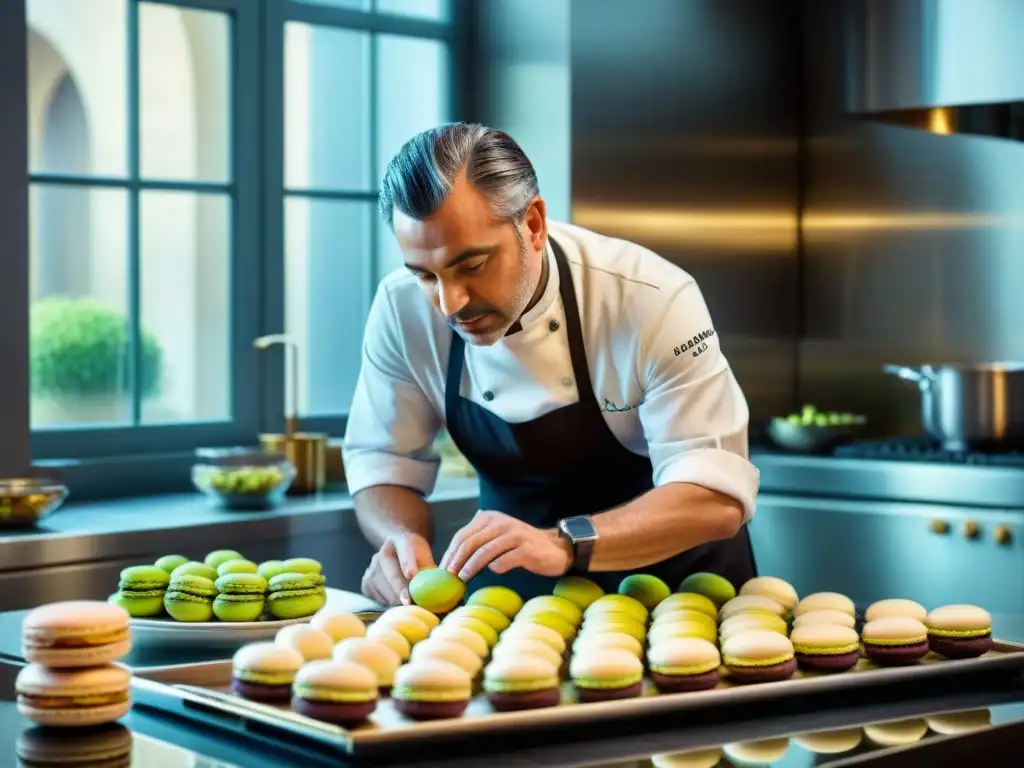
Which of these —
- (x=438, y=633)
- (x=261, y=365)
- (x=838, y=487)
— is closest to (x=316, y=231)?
(x=261, y=365)

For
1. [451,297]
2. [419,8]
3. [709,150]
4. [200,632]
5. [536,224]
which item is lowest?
[200,632]

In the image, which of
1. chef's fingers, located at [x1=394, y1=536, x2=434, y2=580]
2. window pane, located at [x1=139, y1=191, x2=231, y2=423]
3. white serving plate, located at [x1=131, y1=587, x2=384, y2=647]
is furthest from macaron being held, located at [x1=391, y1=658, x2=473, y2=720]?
window pane, located at [x1=139, y1=191, x2=231, y2=423]

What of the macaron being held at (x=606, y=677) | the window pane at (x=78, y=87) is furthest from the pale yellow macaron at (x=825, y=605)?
the window pane at (x=78, y=87)

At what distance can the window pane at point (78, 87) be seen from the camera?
3.72 metres

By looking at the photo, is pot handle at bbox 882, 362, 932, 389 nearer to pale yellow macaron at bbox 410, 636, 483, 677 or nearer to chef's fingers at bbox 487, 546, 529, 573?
chef's fingers at bbox 487, 546, 529, 573

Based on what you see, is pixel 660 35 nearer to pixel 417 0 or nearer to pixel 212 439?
pixel 417 0

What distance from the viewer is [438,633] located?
151 cm

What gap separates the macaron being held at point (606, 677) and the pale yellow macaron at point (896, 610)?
1.22 feet

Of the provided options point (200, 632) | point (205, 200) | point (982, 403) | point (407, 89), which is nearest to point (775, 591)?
point (200, 632)

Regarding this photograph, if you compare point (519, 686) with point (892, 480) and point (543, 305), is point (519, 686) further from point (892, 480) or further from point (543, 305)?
point (892, 480)

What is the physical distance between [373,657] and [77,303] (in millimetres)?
2614

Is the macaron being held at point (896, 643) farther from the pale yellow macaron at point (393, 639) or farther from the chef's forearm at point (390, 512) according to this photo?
the chef's forearm at point (390, 512)

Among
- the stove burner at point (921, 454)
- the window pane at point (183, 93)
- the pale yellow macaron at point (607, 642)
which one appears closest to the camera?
the pale yellow macaron at point (607, 642)

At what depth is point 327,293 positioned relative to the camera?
427 centimetres
